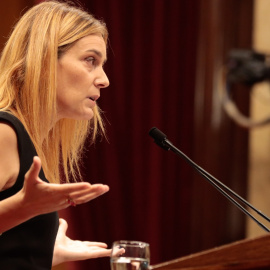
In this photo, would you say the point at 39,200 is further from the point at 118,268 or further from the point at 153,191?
the point at 153,191

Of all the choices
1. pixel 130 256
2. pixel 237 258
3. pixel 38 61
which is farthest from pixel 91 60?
pixel 237 258

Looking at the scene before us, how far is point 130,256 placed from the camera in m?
1.29

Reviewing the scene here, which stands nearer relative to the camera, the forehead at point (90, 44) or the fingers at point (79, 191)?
the fingers at point (79, 191)

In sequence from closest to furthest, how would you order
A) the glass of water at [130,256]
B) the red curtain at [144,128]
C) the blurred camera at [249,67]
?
the glass of water at [130,256] < the blurred camera at [249,67] < the red curtain at [144,128]

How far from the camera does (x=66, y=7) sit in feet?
5.48

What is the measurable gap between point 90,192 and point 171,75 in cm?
252

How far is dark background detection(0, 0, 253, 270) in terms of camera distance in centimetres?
334

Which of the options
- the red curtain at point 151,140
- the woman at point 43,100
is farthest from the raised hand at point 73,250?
the red curtain at point 151,140

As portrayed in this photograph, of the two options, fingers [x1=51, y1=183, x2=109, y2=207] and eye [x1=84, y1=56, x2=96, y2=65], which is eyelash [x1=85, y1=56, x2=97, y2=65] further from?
fingers [x1=51, y1=183, x2=109, y2=207]

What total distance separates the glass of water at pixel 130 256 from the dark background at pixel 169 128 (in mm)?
1983

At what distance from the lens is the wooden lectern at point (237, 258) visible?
92 cm

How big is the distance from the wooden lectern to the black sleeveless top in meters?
0.49

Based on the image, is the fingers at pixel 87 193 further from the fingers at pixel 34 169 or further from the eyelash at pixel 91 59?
the eyelash at pixel 91 59

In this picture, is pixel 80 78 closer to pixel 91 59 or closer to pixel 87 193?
pixel 91 59
